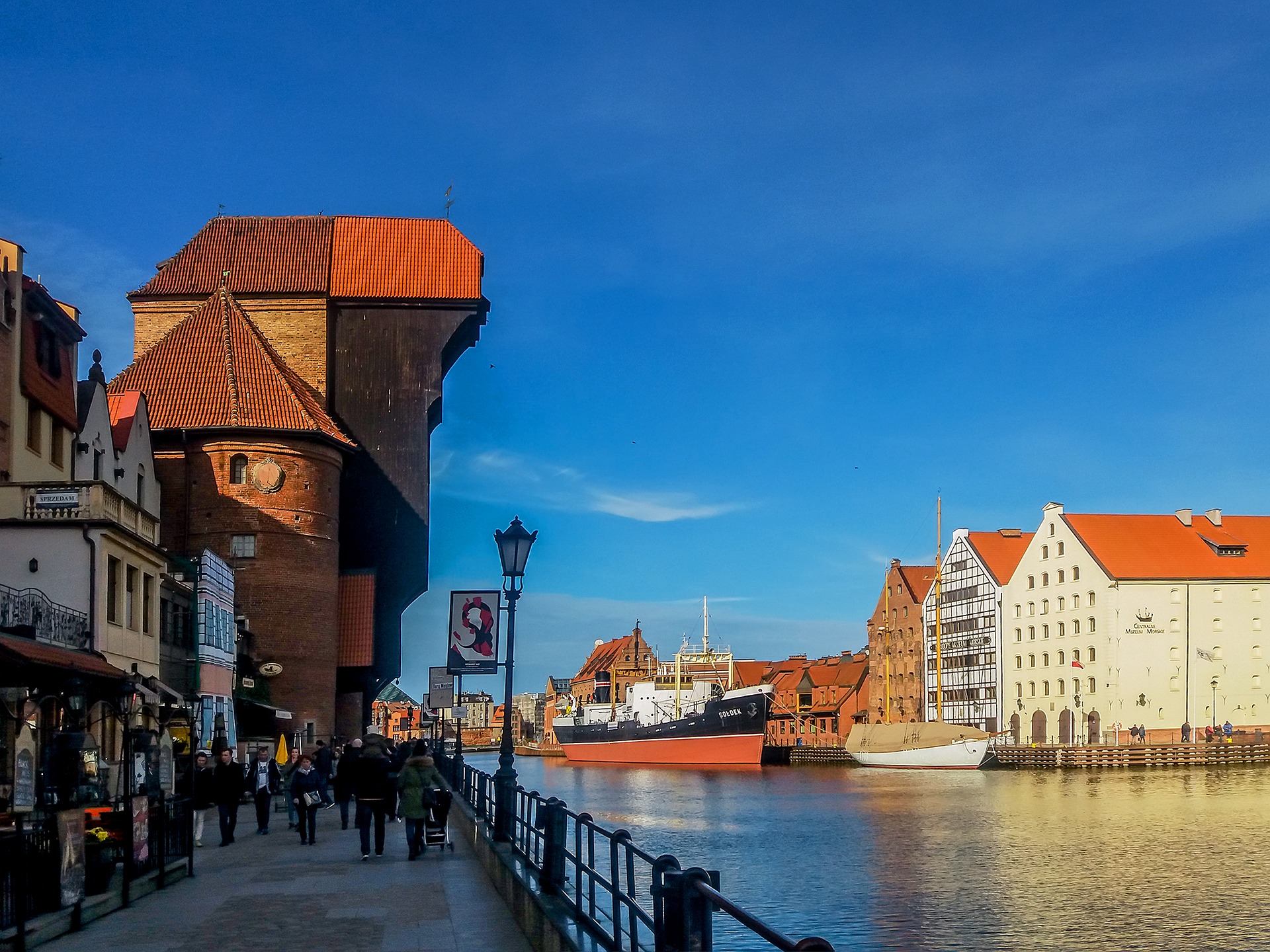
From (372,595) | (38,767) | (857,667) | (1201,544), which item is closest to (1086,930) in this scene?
(38,767)

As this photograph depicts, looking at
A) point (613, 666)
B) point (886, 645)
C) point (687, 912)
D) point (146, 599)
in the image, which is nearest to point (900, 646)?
point (886, 645)

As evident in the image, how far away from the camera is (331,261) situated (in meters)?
58.3

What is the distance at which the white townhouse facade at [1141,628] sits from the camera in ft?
278

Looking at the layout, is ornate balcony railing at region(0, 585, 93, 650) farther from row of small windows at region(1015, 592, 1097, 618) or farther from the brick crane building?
row of small windows at region(1015, 592, 1097, 618)

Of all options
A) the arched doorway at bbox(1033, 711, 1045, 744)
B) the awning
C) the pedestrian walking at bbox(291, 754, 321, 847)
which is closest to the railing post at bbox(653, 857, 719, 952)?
the awning

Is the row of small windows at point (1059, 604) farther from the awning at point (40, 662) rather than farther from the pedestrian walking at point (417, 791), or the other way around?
the awning at point (40, 662)

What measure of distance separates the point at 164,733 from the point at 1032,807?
29451 mm

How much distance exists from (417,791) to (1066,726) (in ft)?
249

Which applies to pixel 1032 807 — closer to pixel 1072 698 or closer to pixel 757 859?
pixel 757 859

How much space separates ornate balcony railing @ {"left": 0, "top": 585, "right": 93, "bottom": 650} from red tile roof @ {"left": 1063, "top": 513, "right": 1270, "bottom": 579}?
7088 centimetres

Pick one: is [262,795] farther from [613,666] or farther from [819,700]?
[613,666]

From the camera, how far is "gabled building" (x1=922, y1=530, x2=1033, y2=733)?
9794 centimetres

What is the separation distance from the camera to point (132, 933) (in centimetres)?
1248

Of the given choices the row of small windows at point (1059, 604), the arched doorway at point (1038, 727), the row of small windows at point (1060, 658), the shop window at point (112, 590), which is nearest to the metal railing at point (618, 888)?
the shop window at point (112, 590)
